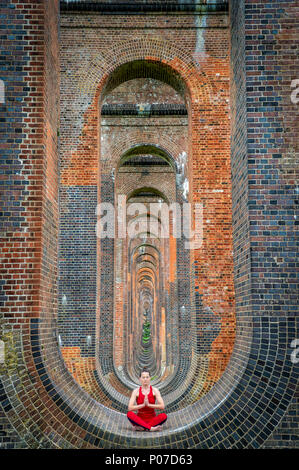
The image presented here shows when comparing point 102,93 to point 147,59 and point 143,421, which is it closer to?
point 147,59

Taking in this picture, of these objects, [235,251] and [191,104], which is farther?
[191,104]

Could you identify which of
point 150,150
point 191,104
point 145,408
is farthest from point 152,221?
point 145,408

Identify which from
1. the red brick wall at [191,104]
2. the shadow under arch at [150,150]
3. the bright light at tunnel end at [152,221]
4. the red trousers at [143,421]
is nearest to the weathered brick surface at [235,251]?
the red trousers at [143,421]

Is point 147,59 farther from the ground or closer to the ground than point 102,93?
farther from the ground

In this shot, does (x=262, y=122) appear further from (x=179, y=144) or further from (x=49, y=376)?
(x=179, y=144)

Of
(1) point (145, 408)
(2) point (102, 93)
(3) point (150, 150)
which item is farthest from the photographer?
(3) point (150, 150)

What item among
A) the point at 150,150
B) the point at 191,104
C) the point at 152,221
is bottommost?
the point at 191,104
